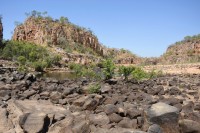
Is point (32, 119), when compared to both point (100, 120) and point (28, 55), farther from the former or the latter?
point (28, 55)

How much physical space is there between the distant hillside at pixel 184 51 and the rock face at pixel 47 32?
39.7 metres

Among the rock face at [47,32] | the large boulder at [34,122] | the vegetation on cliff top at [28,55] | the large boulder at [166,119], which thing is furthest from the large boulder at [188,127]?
the rock face at [47,32]

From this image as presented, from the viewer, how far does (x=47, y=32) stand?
364 ft

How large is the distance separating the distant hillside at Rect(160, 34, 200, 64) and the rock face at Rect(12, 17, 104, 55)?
39749 millimetres

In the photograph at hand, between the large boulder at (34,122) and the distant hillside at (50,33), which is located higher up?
the distant hillside at (50,33)

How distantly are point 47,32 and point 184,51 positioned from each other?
53297 mm

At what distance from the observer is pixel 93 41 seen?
13412cm

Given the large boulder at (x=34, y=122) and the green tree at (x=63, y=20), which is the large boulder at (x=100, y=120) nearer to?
the large boulder at (x=34, y=122)

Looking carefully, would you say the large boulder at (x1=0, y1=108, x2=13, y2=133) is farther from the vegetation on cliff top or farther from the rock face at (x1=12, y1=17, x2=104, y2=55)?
the rock face at (x1=12, y1=17, x2=104, y2=55)

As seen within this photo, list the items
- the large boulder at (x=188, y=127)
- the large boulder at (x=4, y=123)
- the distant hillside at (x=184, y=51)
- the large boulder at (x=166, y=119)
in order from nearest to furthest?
the large boulder at (x=166, y=119) → the large boulder at (x=4, y=123) → the large boulder at (x=188, y=127) → the distant hillside at (x=184, y=51)

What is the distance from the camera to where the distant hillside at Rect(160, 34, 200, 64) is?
309 feet

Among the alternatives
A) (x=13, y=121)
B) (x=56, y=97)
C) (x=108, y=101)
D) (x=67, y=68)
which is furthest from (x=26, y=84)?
(x=67, y=68)

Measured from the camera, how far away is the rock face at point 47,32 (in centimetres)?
10962

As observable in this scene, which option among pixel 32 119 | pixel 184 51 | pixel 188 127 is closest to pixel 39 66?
pixel 32 119
